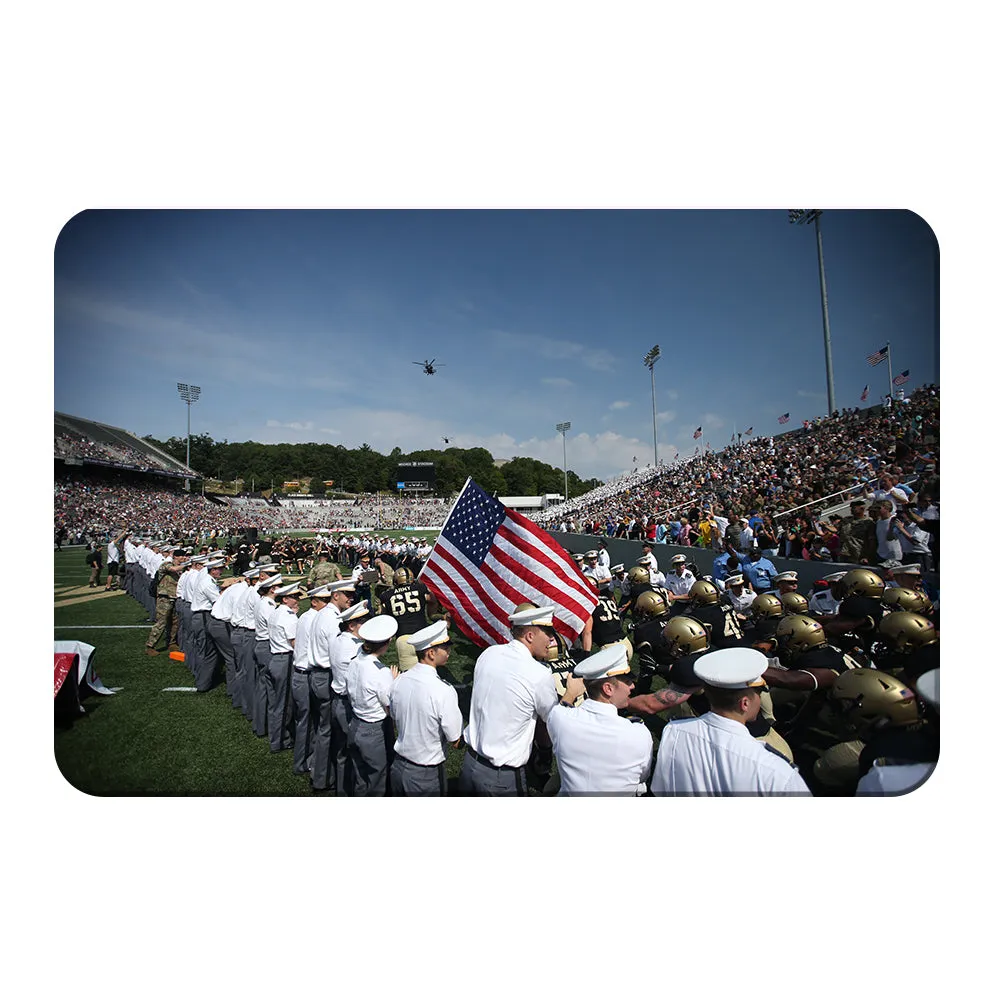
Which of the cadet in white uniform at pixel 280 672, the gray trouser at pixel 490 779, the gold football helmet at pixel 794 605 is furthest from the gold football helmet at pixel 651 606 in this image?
the cadet in white uniform at pixel 280 672

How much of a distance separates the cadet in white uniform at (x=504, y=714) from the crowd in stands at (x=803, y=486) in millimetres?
3303

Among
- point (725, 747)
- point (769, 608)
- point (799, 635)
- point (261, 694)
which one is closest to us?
point (725, 747)

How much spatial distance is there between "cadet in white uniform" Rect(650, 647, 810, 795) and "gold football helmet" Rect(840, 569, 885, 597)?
10.5ft

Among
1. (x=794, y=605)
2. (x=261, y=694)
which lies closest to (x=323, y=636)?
(x=261, y=694)

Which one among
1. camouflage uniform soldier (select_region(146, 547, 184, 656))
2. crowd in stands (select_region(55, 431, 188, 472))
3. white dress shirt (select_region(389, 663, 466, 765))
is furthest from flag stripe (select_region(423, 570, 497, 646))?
camouflage uniform soldier (select_region(146, 547, 184, 656))

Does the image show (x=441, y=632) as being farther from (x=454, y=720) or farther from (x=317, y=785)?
(x=317, y=785)

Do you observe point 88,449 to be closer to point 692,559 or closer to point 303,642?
point 303,642

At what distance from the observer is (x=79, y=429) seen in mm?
5266

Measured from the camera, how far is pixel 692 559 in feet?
44.6

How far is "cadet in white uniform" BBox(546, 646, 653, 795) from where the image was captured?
2775mm

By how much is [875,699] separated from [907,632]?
126 centimetres

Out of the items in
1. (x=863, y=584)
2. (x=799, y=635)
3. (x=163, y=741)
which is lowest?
(x=163, y=741)
